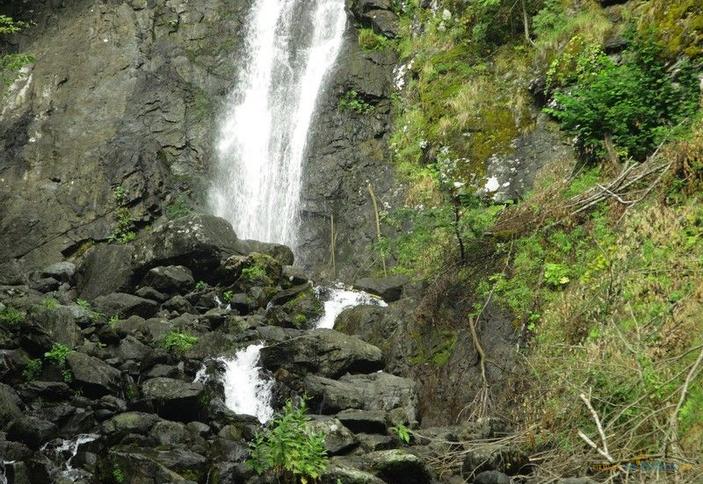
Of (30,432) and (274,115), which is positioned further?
(274,115)

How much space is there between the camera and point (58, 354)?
9273 mm

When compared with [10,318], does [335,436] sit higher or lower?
lower

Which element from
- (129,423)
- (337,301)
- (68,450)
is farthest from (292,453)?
(337,301)

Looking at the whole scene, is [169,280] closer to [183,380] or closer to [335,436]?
[183,380]

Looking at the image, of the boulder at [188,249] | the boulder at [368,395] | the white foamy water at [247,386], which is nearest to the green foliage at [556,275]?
the boulder at [368,395]

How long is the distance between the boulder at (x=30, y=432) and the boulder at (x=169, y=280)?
5.18 metres

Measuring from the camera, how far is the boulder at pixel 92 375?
8992 mm

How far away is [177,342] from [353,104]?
29.2 ft

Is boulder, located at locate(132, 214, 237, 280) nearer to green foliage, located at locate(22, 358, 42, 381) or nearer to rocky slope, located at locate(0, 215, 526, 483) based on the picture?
rocky slope, located at locate(0, 215, 526, 483)

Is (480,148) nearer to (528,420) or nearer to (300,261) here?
(300,261)

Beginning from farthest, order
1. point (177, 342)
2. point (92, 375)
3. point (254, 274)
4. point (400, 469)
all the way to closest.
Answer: point (254, 274) → point (177, 342) → point (92, 375) → point (400, 469)

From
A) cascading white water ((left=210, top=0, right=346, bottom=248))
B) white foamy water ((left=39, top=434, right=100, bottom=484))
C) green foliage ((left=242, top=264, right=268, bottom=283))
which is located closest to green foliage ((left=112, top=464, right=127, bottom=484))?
white foamy water ((left=39, top=434, right=100, bottom=484))

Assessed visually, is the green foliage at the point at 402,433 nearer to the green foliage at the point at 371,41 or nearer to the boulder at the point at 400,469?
the boulder at the point at 400,469

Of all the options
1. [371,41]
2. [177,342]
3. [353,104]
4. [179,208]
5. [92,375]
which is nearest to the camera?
[92,375]
